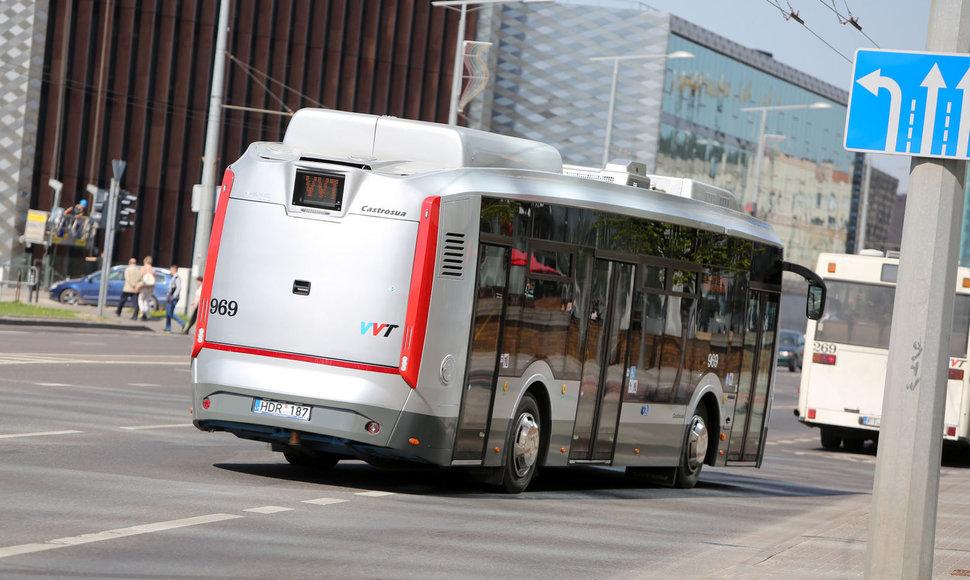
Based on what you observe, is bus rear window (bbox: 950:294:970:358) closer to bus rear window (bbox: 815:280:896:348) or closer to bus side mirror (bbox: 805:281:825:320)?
bus rear window (bbox: 815:280:896:348)

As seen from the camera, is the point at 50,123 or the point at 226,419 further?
the point at 50,123

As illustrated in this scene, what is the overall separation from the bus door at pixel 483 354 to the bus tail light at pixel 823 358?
1452cm

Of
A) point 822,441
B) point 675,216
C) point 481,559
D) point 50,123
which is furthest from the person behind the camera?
point 50,123

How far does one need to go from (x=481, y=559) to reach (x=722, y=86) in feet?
272

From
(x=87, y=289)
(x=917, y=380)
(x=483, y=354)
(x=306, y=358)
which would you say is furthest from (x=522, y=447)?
(x=87, y=289)

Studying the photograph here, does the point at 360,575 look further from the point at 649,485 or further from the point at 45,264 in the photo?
the point at 45,264

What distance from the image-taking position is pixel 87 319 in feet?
127

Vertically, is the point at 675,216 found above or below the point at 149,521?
above

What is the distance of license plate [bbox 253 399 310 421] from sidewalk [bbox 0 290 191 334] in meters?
24.1

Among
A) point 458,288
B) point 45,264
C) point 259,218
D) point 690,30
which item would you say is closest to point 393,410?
point 458,288

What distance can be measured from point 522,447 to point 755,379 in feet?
16.1

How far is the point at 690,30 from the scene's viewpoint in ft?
282

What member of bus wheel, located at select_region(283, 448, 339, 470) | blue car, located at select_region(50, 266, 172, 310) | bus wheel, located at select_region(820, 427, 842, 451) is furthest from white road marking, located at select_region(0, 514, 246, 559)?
blue car, located at select_region(50, 266, 172, 310)

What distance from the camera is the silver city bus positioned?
12195 mm
